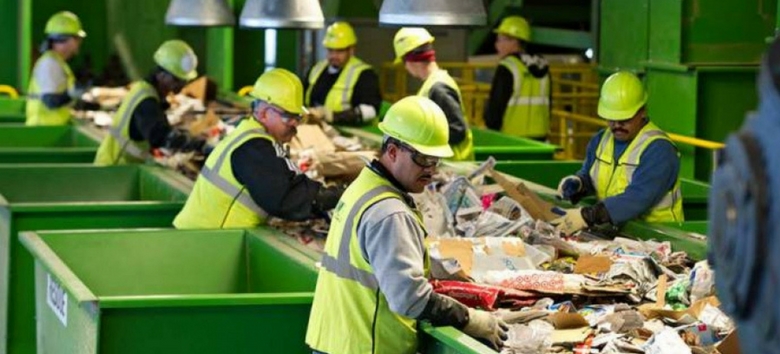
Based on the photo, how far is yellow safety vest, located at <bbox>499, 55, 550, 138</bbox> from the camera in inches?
505

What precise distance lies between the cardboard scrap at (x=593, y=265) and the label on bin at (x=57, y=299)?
2.10 meters

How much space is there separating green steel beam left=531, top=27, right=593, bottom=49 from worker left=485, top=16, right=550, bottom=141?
2.58 metres

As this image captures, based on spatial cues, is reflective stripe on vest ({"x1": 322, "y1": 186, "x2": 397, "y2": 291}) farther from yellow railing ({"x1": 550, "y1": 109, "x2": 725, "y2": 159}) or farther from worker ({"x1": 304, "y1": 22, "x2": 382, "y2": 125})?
worker ({"x1": 304, "y1": 22, "x2": 382, "y2": 125})

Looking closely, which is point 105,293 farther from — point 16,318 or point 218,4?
point 218,4

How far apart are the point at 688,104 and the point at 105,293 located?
16.6 ft

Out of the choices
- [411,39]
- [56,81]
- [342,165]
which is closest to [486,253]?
[342,165]

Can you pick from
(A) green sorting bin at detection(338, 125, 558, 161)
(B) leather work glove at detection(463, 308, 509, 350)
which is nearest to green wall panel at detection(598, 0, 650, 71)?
(A) green sorting bin at detection(338, 125, 558, 161)

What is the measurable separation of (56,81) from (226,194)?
6090mm

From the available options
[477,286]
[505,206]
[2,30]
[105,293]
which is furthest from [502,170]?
[2,30]

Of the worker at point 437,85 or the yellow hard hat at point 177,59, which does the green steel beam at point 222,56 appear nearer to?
the worker at point 437,85

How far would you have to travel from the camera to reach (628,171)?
7691mm

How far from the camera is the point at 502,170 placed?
9711 mm

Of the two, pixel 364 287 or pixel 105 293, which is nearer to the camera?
pixel 364 287

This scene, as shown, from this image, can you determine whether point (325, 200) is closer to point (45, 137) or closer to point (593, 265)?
point (593, 265)
